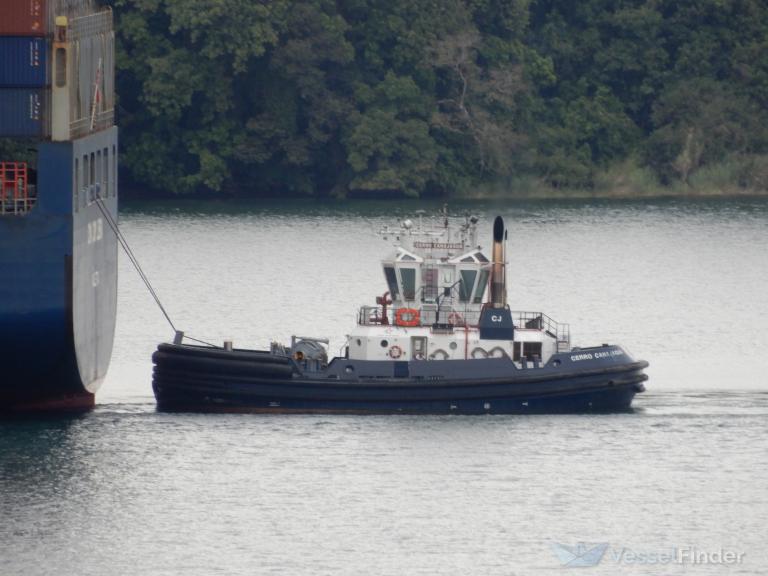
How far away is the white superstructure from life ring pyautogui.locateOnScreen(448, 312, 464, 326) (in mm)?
19

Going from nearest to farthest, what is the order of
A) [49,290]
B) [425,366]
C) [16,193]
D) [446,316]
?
[49,290]
[16,193]
[425,366]
[446,316]

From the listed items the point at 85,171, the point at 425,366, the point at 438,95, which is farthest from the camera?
the point at 438,95

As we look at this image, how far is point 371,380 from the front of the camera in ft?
143

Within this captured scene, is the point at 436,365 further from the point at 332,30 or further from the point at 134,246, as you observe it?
the point at 332,30

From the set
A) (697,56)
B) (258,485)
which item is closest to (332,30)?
(697,56)

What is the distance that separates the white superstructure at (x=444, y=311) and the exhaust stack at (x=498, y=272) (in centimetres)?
2

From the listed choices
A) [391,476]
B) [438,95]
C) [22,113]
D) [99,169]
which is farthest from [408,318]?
[438,95]

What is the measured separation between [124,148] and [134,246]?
17.7 meters

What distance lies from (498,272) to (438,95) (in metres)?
44.1

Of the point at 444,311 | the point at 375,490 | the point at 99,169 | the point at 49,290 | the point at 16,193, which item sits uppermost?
the point at 99,169

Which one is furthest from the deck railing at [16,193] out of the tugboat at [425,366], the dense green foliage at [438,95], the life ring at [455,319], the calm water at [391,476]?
the dense green foliage at [438,95]

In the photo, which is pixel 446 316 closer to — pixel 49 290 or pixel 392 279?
pixel 392 279

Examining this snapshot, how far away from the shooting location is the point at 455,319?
44.6 meters

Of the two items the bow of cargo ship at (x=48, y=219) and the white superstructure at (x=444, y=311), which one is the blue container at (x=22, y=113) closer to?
the bow of cargo ship at (x=48, y=219)
